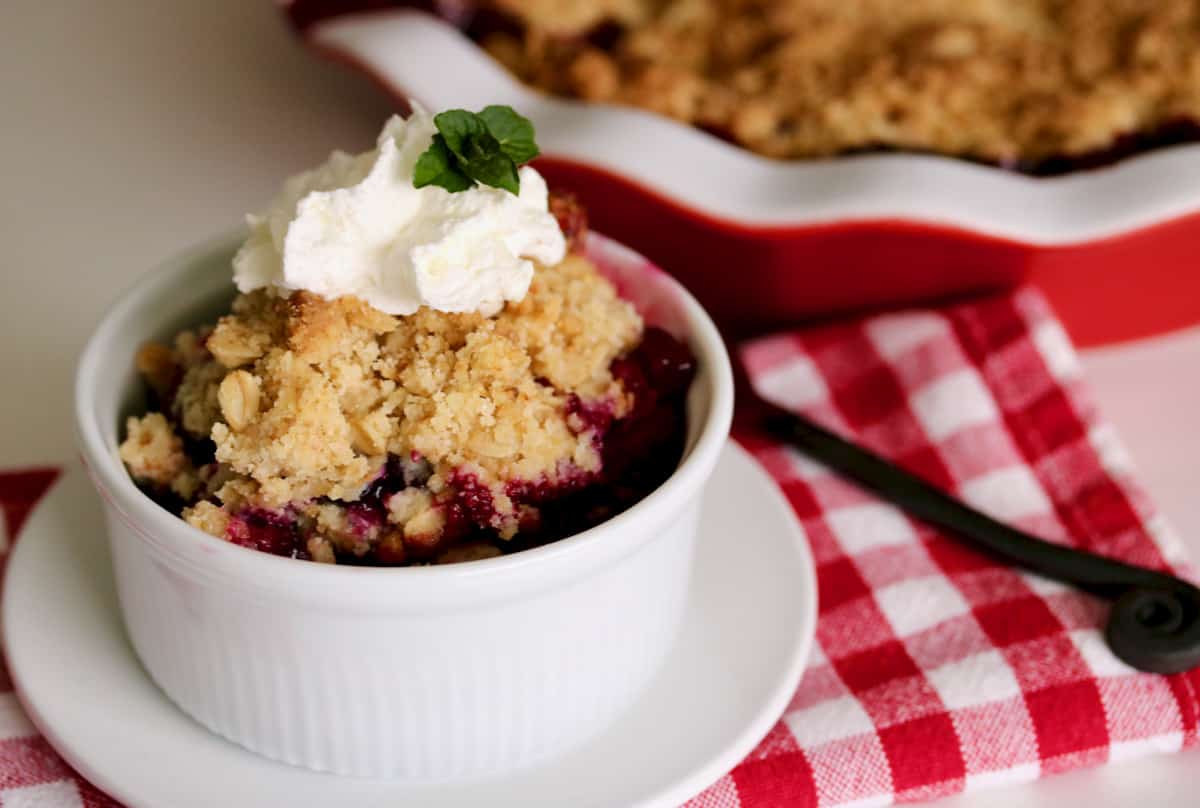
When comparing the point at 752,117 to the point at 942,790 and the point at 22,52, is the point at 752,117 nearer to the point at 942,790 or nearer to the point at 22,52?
the point at 942,790

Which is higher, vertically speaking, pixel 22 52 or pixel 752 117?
pixel 752 117

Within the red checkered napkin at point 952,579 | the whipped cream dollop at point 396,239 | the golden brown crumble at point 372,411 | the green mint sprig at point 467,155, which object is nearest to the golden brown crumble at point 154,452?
the golden brown crumble at point 372,411

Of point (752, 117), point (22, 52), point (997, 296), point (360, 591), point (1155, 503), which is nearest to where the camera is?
point (360, 591)

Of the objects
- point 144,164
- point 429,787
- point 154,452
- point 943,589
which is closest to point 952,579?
point 943,589

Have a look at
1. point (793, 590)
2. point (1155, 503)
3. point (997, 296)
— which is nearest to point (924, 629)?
point (793, 590)

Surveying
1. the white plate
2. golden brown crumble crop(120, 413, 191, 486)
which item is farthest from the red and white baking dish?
golden brown crumble crop(120, 413, 191, 486)

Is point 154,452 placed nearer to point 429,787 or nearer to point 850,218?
point 429,787
